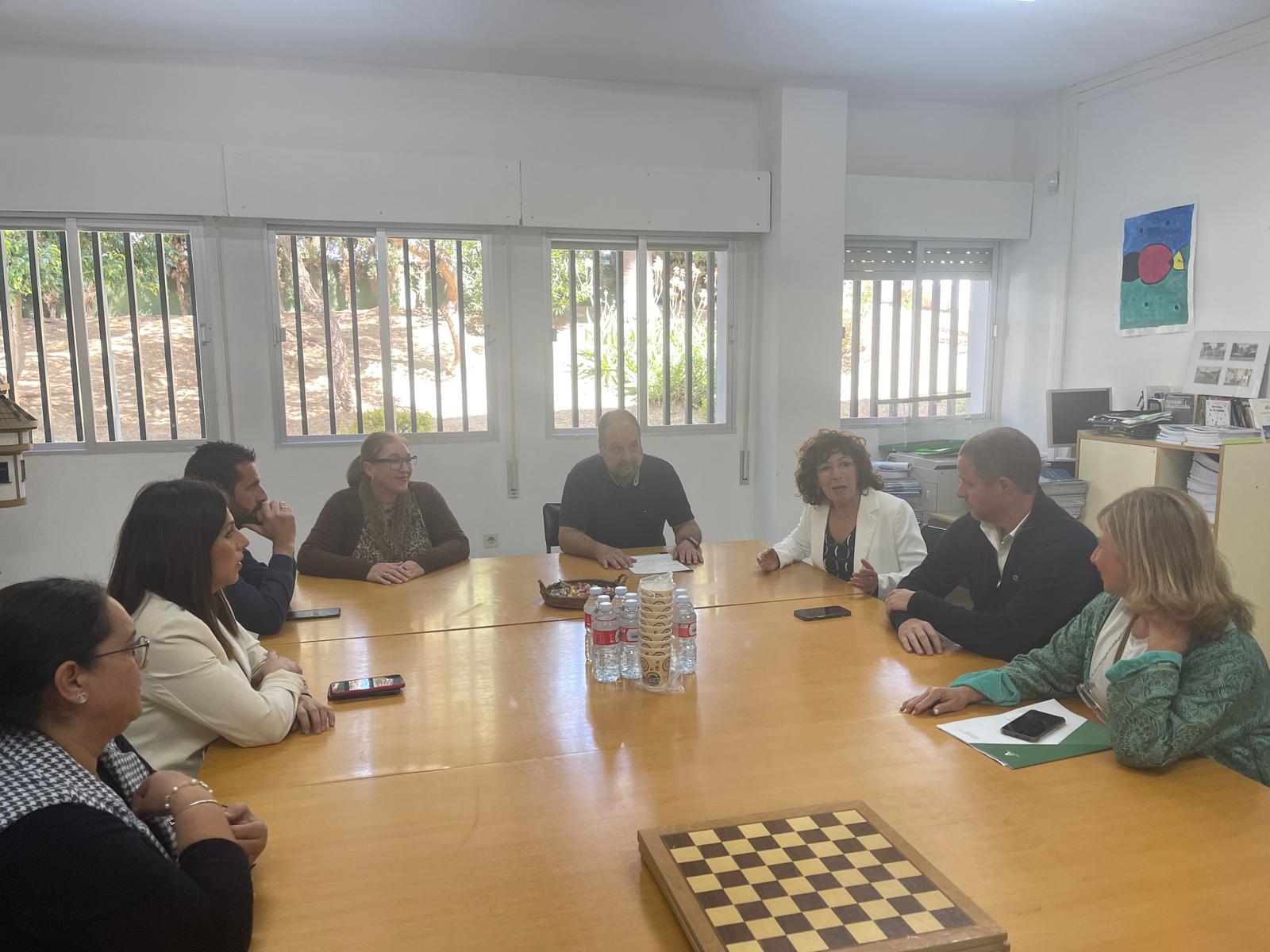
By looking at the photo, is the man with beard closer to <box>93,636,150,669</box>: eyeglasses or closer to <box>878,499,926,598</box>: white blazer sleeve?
<box>93,636,150,669</box>: eyeglasses

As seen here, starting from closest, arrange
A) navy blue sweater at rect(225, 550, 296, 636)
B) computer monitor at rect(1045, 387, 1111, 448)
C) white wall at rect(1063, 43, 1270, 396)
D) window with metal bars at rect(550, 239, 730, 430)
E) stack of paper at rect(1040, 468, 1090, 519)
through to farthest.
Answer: navy blue sweater at rect(225, 550, 296, 636), white wall at rect(1063, 43, 1270, 396), stack of paper at rect(1040, 468, 1090, 519), computer monitor at rect(1045, 387, 1111, 448), window with metal bars at rect(550, 239, 730, 430)

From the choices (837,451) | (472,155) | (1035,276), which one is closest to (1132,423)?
(1035,276)

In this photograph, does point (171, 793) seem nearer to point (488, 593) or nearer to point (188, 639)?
point (188, 639)

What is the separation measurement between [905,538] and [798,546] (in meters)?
0.42

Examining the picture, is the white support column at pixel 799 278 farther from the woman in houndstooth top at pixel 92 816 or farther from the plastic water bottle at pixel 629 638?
the woman in houndstooth top at pixel 92 816

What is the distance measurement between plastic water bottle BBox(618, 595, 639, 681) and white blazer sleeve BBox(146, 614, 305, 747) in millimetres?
785

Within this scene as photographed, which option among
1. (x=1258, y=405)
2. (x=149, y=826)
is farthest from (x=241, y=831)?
(x=1258, y=405)

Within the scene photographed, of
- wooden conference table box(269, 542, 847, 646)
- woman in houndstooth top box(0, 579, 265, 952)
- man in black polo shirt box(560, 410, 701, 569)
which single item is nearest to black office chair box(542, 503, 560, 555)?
man in black polo shirt box(560, 410, 701, 569)

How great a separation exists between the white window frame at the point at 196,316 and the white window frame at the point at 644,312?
5.80ft

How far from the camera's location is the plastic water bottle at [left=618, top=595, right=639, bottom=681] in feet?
6.64

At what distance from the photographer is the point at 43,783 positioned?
107cm

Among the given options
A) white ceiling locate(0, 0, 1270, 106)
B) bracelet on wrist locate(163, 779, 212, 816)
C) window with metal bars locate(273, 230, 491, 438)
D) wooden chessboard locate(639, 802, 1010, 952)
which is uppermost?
white ceiling locate(0, 0, 1270, 106)

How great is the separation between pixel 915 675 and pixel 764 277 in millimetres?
3519

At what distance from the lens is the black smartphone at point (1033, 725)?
167 cm
